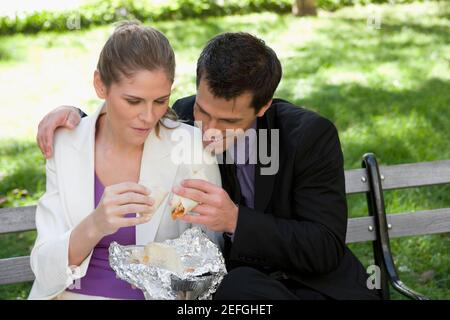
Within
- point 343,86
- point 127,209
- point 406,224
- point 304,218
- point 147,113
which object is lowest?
point 343,86

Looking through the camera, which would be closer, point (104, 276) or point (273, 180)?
point (104, 276)

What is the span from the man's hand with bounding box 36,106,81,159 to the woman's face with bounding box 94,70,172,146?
23 cm

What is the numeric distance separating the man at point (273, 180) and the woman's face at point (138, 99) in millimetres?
243

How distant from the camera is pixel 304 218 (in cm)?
294

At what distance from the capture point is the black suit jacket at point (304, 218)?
282 cm

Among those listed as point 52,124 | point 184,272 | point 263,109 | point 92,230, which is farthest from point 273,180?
point 52,124

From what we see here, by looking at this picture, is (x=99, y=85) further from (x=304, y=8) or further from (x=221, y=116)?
(x=304, y=8)

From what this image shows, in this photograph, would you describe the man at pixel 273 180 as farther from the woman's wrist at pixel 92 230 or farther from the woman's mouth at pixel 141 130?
the woman's wrist at pixel 92 230

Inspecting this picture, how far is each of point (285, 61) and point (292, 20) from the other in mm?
2412

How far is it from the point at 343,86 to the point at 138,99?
191 inches

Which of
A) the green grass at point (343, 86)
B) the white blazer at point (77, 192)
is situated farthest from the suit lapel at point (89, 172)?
the green grass at point (343, 86)

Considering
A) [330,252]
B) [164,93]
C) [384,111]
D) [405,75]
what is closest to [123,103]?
[164,93]

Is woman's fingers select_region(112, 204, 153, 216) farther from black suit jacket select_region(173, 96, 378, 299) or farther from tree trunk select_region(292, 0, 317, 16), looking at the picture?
tree trunk select_region(292, 0, 317, 16)
